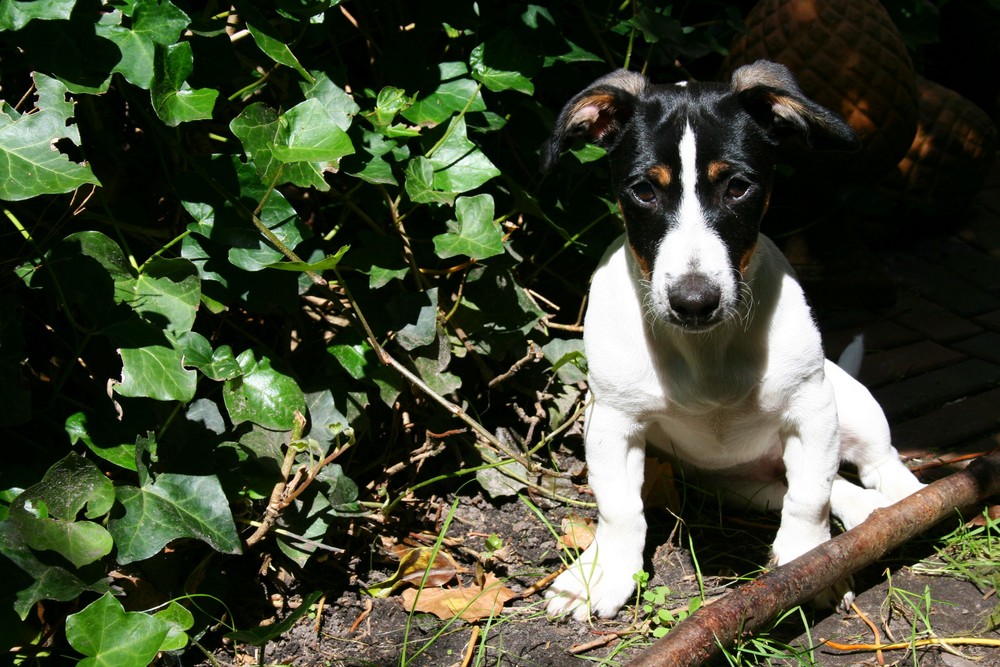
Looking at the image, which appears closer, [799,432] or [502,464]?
[799,432]

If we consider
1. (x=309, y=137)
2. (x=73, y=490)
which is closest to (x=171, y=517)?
(x=73, y=490)

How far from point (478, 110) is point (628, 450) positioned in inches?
45.6

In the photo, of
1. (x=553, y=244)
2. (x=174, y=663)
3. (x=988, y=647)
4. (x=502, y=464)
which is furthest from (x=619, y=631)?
(x=553, y=244)

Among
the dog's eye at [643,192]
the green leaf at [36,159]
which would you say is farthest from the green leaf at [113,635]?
the dog's eye at [643,192]

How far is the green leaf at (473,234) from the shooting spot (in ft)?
10.1

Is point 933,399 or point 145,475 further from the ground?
point 145,475

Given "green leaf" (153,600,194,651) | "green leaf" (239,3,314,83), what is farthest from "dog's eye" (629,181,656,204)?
"green leaf" (153,600,194,651)

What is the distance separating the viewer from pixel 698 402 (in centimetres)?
291

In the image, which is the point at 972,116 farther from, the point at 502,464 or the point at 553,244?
the point at 502,464

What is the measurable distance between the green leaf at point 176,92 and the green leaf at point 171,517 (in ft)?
2.97

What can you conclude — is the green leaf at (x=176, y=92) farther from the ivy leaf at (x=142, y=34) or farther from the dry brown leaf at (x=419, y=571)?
the dry brown leaf at (x=419, y=571)

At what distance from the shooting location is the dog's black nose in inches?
99.5

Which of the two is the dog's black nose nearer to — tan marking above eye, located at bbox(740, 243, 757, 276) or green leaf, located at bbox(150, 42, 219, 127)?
tan marking above eye, located at bbox(740, 243, 757, 276)

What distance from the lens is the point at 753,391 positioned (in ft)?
9.45
